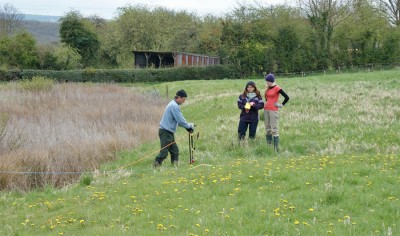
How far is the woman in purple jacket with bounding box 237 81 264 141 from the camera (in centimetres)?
1319

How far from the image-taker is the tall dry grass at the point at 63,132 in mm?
11848

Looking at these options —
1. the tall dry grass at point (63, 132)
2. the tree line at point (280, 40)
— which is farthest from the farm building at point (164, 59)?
the tall dry grass at point (63, 132)

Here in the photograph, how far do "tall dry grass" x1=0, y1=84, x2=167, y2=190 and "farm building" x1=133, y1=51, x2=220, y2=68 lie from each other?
30.0 meters

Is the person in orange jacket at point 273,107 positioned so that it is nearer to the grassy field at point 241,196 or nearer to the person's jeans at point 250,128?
the grassy field at point 241,196

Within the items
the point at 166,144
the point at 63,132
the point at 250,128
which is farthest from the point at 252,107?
the point at 63,132

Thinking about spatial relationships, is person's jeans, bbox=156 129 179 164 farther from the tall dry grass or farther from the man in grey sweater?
the tall dry grass

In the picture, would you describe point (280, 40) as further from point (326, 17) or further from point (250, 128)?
point (250, 128)

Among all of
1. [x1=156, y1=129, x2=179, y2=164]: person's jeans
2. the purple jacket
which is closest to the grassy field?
[x1=156, y1=129, x2=179, y2=164]: person's jeans

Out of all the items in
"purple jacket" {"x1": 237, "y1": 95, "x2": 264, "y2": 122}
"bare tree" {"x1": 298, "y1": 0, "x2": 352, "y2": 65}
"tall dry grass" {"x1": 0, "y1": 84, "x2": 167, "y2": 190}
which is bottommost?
"tall dry grass" {"x1": 0, "y1": 84, "x2": 167, "y2": 190}

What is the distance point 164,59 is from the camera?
6297 cm

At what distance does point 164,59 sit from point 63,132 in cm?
4748

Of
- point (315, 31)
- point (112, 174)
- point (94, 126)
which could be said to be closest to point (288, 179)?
point (112, 174)

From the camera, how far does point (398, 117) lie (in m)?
15.8

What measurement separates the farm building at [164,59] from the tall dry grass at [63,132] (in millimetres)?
29954
